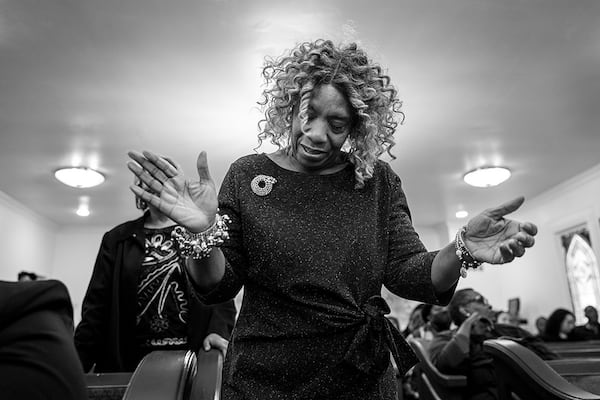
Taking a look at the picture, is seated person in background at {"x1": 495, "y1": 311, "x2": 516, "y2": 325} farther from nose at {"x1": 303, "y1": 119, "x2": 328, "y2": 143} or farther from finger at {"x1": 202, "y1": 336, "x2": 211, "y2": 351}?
nose at {"x1": 303, "y1": 119, "x2": 328, "y2": 143}

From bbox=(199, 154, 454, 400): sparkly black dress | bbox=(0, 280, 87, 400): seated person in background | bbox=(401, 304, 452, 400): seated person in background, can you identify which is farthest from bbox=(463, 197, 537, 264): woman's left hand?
bbox=(401, 304, 452, 400): seated person in background

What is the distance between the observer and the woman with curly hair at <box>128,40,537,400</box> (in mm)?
1125

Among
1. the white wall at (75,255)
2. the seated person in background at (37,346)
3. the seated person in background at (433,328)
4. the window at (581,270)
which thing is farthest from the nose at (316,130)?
the white wall at (75,255)

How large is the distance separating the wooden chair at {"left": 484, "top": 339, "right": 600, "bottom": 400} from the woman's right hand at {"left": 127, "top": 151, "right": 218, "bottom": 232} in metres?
1.44

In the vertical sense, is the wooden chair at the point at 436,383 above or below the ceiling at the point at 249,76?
below

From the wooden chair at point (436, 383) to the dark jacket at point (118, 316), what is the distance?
1898 mm

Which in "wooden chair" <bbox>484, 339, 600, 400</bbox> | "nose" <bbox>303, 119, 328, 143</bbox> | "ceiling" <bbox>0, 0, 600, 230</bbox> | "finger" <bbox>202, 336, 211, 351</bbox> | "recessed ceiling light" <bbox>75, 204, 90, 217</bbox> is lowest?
"wooden chair" <bbox>484, 339, 600, 400</bbox>

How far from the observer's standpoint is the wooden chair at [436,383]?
358 centimetres

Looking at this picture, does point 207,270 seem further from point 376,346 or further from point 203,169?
point 376,346

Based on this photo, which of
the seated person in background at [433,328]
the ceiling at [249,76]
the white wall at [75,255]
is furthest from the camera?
the white wall at [75,255]

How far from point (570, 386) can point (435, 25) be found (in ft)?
10.1

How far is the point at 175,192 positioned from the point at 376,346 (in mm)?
526

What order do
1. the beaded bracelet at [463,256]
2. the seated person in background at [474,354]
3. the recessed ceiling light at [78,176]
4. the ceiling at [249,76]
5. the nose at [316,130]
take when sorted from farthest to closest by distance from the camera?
the recessed ceiling light at [78,176], the ceiling at [249,76], the seated person in background at [474,354], the nose at [316,130], the beaded bracelet at [463,256]

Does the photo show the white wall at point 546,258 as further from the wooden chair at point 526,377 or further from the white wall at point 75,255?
the white wall at point 75,255
